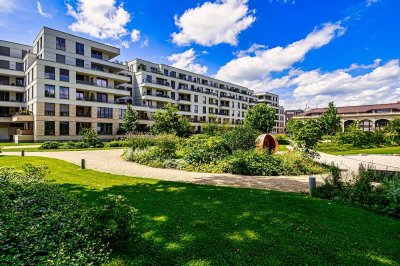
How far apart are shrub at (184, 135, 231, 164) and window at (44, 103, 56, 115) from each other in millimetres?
31532

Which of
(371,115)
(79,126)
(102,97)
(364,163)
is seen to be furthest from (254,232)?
(371,115)

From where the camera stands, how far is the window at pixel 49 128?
36600mm

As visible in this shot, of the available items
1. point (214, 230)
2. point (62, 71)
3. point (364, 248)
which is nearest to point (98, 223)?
point (214, 230)

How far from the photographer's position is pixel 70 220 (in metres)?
5.03

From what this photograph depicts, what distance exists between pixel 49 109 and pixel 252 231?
41.6 metres

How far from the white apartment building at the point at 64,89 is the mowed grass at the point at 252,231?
36.2 metres

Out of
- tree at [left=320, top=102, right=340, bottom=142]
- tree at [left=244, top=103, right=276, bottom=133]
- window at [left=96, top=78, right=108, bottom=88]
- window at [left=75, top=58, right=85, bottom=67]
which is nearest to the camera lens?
tree at [left=244, top=103, right=276, bottom=133]

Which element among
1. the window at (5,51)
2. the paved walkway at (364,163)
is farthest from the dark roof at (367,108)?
the window at (5,51)

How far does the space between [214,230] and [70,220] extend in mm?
3215

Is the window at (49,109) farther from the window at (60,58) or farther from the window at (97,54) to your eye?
the window at (97,54)

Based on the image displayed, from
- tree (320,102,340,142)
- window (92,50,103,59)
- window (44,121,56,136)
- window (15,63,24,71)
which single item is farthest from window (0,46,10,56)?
tree (320,102,340,142)

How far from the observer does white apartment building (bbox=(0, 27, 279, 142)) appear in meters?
36.7

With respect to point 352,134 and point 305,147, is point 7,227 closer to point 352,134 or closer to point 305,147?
point 305,147

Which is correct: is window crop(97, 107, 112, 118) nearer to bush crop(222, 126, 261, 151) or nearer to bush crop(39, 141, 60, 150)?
bush crop(39, 141, 60, 150)
